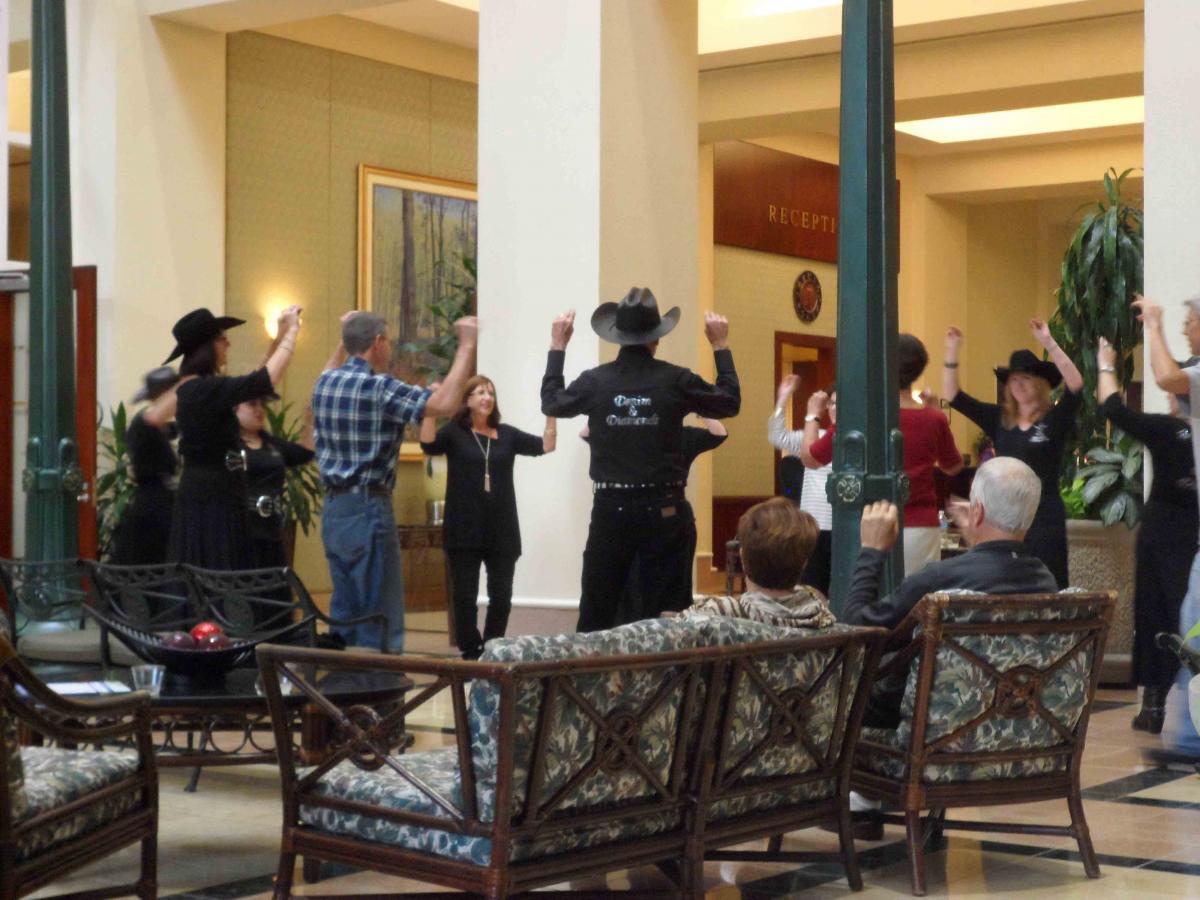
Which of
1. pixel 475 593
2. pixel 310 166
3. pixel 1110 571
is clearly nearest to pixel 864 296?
pixel 475 593

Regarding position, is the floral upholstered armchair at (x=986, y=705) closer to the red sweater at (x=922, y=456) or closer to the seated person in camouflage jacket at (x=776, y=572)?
the seated person in camouflage jacket at (x=776, y=572)

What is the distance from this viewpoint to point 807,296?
16.3 metres

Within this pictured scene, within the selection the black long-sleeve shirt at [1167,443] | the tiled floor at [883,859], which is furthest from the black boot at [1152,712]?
the tiled floor at [883,859]

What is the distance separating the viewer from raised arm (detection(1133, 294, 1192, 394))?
5.67m

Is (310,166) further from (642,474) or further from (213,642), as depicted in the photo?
(213,642)

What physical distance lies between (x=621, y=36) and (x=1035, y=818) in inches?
181

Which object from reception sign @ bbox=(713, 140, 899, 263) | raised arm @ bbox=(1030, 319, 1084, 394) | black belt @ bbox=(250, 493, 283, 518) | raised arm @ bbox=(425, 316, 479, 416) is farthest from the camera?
reception sign @ bbox=(713, 140, 899, 263)

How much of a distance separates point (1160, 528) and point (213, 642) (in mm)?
3440

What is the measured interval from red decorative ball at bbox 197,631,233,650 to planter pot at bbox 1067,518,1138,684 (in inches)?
178

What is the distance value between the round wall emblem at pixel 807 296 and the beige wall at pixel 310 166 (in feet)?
13.8

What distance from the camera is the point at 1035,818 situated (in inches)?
196

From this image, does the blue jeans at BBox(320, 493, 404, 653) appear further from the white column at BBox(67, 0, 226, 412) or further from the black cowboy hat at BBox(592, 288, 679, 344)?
the white column at BBox(67, 0, 226, 412)

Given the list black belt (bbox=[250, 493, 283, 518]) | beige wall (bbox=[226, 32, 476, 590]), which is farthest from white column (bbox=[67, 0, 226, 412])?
black belt (bbox=[250, 493, 283, 518])

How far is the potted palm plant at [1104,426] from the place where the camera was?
784cm
